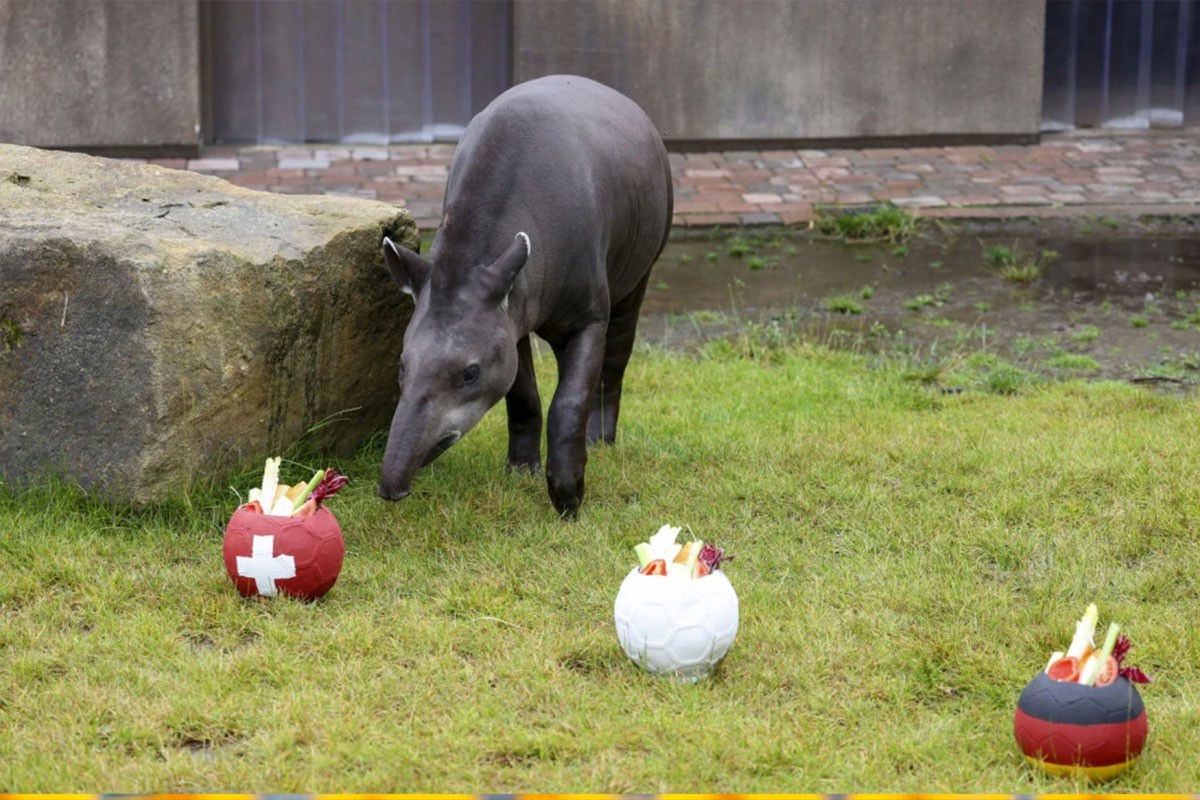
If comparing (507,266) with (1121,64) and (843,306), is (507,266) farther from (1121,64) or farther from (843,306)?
(1121,64)

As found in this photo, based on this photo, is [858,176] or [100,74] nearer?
[100,74]

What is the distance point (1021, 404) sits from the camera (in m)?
A: 7.42

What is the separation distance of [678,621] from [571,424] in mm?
1645

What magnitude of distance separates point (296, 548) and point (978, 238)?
7.44 m

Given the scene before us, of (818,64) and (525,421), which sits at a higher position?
(818,64)

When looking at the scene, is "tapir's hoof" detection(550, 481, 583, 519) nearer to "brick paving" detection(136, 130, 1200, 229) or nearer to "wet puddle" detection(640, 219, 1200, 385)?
"wet puddle" detection(640, 219, 1200, 385)

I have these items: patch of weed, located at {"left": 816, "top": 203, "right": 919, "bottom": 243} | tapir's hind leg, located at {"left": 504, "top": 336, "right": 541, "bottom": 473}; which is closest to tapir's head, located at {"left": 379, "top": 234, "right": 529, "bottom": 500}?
tapir's hind leg, located at {"left": 504, "top": 336, "right": 541, "bottom": 473}

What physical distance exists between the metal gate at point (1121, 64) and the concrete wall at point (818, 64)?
63 cm

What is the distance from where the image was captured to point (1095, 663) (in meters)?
3.78

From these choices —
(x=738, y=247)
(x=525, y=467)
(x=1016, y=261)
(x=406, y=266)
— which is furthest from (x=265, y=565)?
(x=1016, y=261)

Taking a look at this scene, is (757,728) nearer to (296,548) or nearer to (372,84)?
(296,548)

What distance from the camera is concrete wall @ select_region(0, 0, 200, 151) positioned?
12.4 m

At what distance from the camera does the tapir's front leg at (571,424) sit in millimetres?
5766

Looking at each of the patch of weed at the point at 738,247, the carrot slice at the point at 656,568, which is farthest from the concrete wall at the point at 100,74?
the carrot slice at the point at 656,568
